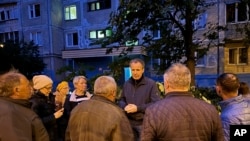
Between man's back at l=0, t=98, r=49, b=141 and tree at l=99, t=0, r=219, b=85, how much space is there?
743 cm

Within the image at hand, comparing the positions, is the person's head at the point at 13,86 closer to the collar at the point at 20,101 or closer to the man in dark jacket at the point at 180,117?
the collar at the point at 20,101

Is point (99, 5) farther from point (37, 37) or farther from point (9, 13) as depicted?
point (9, 13)

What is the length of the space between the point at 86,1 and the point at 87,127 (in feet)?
87.0

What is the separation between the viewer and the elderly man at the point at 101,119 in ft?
9.61

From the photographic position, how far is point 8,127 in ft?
8.11

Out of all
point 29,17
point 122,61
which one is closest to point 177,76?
point 122,61

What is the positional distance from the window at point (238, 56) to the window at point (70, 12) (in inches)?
614

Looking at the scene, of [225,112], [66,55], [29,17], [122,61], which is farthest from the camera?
[29,17]

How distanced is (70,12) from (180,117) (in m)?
28.4

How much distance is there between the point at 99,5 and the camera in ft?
90.8

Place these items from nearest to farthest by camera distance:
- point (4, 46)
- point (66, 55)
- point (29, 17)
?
1. point (4, 46)
2. point (66, 55)
3. point (29, 17)

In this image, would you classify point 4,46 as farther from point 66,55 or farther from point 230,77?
point 230,77

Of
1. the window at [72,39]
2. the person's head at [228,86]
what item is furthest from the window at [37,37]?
the person's head at [228,86]

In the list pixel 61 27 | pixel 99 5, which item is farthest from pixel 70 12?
pixel 99 5
